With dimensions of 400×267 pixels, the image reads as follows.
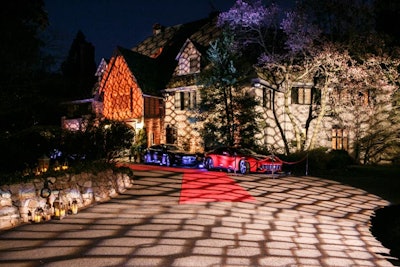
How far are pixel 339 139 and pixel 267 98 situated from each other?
6.87m

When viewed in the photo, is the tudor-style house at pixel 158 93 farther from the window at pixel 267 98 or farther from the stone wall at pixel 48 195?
the stone wall at pixel 48 195

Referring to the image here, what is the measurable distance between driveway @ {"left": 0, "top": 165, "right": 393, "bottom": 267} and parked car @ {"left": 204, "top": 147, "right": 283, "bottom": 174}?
4297mm

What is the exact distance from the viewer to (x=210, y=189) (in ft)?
38.3

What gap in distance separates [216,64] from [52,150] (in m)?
11.4

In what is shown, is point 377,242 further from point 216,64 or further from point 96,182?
point 216,64

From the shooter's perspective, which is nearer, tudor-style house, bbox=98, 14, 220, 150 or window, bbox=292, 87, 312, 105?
tudor-style house, bbox=98, 14, 220, 150

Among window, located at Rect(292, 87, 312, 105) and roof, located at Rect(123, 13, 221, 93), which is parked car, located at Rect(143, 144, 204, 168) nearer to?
roof, located at Rect(123, 13, 221, 93)

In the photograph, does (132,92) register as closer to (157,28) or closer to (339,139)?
(157,28)

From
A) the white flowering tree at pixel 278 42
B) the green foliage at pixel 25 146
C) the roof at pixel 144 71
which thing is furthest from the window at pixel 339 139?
the green foliage at pixel 25 146

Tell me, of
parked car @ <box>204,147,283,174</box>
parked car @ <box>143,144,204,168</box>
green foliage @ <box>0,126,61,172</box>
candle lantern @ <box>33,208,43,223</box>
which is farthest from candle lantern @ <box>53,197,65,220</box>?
parked car @ <box>143,144,204,168</box>

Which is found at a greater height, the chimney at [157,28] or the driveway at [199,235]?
the chimney at [157,28]

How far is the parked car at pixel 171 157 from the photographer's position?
18.6 m

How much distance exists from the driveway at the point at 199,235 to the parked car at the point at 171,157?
279 inches

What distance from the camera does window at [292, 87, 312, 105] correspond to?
24.8 m
